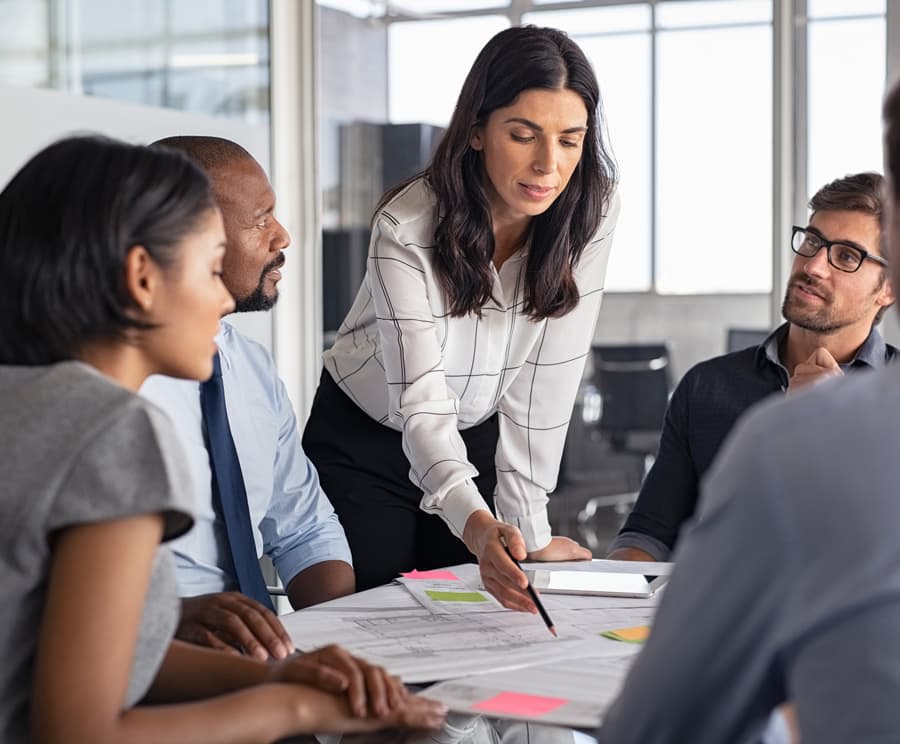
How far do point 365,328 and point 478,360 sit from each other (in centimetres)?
28

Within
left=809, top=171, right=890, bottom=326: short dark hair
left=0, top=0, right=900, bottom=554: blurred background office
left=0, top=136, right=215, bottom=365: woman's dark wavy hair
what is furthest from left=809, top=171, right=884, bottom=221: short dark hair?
left=0, top=136, right=215, bottom=365: woman's dark wavy hair

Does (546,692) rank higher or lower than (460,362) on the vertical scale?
lower

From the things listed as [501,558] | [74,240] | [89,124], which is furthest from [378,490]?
[89,124]

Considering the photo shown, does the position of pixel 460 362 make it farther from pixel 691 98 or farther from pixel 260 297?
pixel 691 98

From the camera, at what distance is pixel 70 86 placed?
3.60 m

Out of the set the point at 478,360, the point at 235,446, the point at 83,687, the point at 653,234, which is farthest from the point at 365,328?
the point at 653,234

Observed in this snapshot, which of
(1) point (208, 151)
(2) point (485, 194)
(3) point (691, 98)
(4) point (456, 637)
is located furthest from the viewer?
(3) point (691, 98)

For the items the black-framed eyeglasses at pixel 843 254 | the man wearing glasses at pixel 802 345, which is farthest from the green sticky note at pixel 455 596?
the black-framed eyeglasses at pixel 843 254

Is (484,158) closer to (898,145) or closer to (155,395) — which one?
(155,395)

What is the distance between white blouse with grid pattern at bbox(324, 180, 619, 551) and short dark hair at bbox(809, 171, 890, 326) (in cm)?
49

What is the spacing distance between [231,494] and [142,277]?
0.70 m

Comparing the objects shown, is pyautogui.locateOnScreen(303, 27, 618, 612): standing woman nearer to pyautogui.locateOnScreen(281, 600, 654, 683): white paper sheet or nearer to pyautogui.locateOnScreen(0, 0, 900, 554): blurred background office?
pyautogui.locateOnScreen(281, 600, 654, 683): white paper sheet

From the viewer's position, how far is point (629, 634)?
1497 millimetres

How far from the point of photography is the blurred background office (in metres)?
3.79
